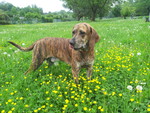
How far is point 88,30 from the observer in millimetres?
3568

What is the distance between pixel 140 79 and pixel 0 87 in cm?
350

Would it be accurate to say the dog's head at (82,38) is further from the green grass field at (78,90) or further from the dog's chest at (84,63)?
the green grass field at (78,90)

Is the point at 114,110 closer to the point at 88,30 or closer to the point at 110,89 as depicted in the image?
the point at 110,89

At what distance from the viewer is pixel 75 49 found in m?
3.42

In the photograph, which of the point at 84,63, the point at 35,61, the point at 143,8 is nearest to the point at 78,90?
the point at 84,63

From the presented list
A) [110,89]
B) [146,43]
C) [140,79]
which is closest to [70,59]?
[110,89]

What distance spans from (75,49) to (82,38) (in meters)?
0.32

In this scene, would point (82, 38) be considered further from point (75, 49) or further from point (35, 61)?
point (35, 61)

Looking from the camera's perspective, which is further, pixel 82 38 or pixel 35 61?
pixel 35 61

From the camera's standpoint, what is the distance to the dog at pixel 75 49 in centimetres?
343

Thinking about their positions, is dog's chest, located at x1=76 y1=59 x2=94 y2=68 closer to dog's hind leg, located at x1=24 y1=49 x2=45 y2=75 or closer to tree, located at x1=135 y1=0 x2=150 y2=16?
dog's hind leg, located at x1=24 y1=49 x2=45 y2=75

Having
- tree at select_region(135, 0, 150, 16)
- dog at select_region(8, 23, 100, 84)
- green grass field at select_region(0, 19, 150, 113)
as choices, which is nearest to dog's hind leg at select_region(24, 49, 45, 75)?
dog at select_region(8, 23, 100, 84)

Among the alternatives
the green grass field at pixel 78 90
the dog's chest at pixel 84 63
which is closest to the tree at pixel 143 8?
the green grass field at pixel 78 90

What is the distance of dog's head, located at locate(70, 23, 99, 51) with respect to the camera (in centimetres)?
334
